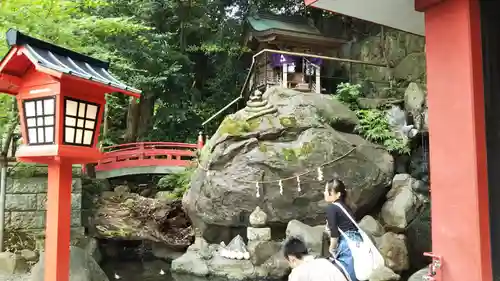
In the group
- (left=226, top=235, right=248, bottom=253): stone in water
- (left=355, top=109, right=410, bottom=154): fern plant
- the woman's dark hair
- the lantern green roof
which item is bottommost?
(left=226, top=235, right=248, bottom=253): stone in water

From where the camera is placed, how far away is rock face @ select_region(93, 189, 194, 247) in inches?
539

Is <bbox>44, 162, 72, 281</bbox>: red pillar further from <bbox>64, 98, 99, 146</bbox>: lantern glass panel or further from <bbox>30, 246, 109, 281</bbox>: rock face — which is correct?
<bbox>30, 246, 109, 281</bbox>: rock face

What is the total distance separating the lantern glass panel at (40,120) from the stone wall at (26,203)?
7.34m

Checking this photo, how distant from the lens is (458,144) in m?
2.91

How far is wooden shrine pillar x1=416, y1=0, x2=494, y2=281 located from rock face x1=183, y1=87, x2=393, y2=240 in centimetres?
800

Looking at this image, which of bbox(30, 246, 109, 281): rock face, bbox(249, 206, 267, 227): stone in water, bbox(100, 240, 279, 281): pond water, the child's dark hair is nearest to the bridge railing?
bbox(100, 240, 279, 281): pond water

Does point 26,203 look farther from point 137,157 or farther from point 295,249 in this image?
point 295,249

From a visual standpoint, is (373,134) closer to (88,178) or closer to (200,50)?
(88,178)

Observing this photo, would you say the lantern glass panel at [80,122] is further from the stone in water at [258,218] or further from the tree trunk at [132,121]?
the tree trunk at [132,121]

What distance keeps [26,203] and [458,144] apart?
1124 centimetres

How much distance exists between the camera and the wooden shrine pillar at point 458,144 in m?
2.76

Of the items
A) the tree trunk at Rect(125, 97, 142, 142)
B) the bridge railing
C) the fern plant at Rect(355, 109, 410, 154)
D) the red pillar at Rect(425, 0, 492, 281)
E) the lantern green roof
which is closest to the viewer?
the red pillar at Rect(425, 0, 492, 281)

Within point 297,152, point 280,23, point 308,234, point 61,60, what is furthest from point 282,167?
point 280,23

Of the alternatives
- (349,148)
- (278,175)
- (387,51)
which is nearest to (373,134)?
(349,148)
